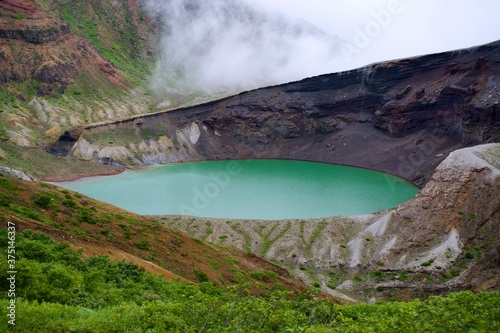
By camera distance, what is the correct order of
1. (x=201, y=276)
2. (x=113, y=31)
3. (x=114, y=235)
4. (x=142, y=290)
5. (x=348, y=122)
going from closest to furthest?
(x=142, y=290) → (x=201, y=276) → (x=114, y=235) → (x=348, y=122) → (x=113, y=31)

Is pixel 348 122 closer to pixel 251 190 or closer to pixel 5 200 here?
pixel 251 190

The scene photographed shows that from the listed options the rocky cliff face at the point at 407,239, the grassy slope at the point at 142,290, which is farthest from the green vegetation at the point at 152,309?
the rocky cliff face at the point at 407,239

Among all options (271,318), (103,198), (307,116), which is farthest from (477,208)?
(307,116)

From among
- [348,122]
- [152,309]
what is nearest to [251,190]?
[348,122]

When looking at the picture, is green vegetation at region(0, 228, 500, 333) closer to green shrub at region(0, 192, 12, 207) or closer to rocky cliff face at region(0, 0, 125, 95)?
green shrub at region(0, 192, 12, 207)

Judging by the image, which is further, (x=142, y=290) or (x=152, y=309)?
(x=142, y=290)

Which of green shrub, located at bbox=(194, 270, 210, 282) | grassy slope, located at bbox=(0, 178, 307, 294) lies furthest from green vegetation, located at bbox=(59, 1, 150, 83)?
green shrub, located at bbox=(194, 270, 210, 282)
